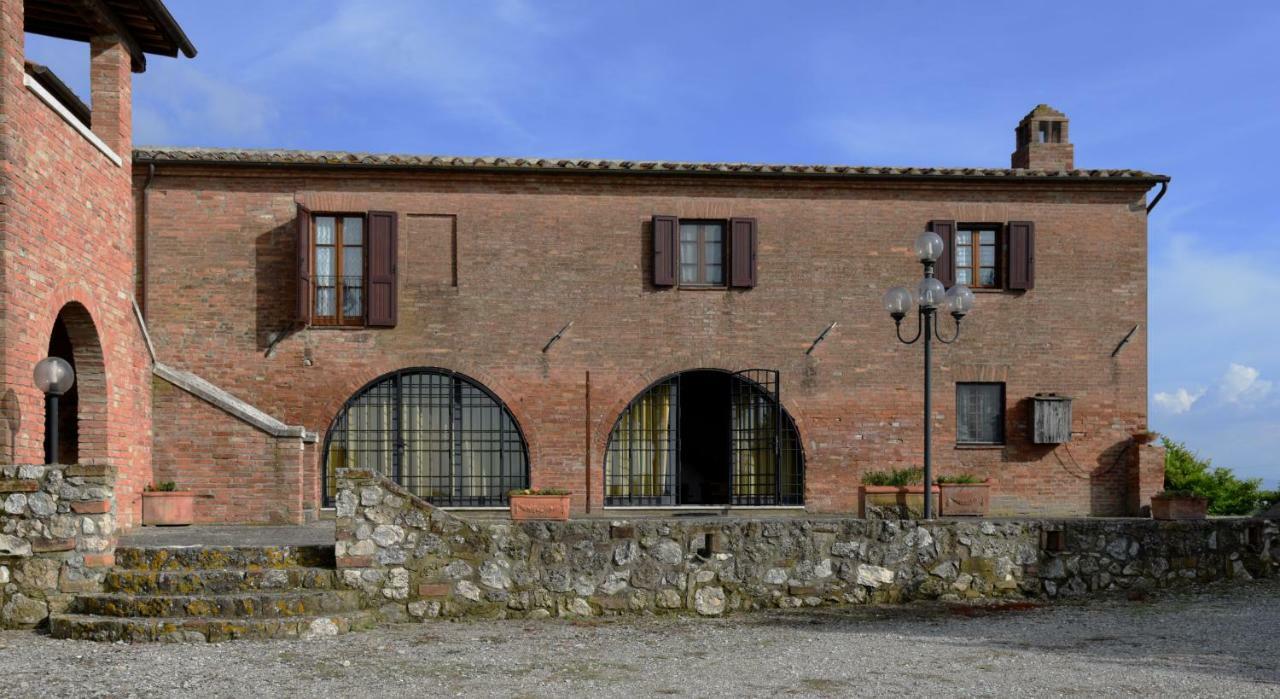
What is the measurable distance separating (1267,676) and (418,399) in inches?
477

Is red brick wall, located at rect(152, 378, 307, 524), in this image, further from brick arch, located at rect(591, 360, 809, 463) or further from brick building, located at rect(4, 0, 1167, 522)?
brick arch, located at rect(591, 360, 809, 463)

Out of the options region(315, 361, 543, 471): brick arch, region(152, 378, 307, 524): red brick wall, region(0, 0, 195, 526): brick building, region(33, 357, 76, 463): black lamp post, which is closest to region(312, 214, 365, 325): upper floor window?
region(315, 361, 543, 471): brick arch

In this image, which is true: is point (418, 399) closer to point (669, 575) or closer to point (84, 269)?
point (84, 269)

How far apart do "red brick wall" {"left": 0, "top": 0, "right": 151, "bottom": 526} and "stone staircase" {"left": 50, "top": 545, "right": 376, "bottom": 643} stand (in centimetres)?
219

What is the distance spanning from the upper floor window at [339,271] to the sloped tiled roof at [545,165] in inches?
34.9

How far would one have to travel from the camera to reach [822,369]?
17.0 m

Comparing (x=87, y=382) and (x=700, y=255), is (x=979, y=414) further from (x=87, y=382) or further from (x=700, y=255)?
(x=87, y=382)

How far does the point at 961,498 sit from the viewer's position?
15695mm

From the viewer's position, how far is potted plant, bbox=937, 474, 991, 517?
15688 mm

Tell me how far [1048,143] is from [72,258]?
14.1m

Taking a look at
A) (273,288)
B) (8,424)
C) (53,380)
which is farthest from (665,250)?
(8,424)

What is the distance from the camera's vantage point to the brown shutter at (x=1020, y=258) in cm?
1717

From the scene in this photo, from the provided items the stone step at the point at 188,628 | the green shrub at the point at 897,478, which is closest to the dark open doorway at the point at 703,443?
the green shrub at the point at 897,478

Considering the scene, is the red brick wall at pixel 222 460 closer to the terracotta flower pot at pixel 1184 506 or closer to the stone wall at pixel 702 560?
the stone wall at pixel 702 560
